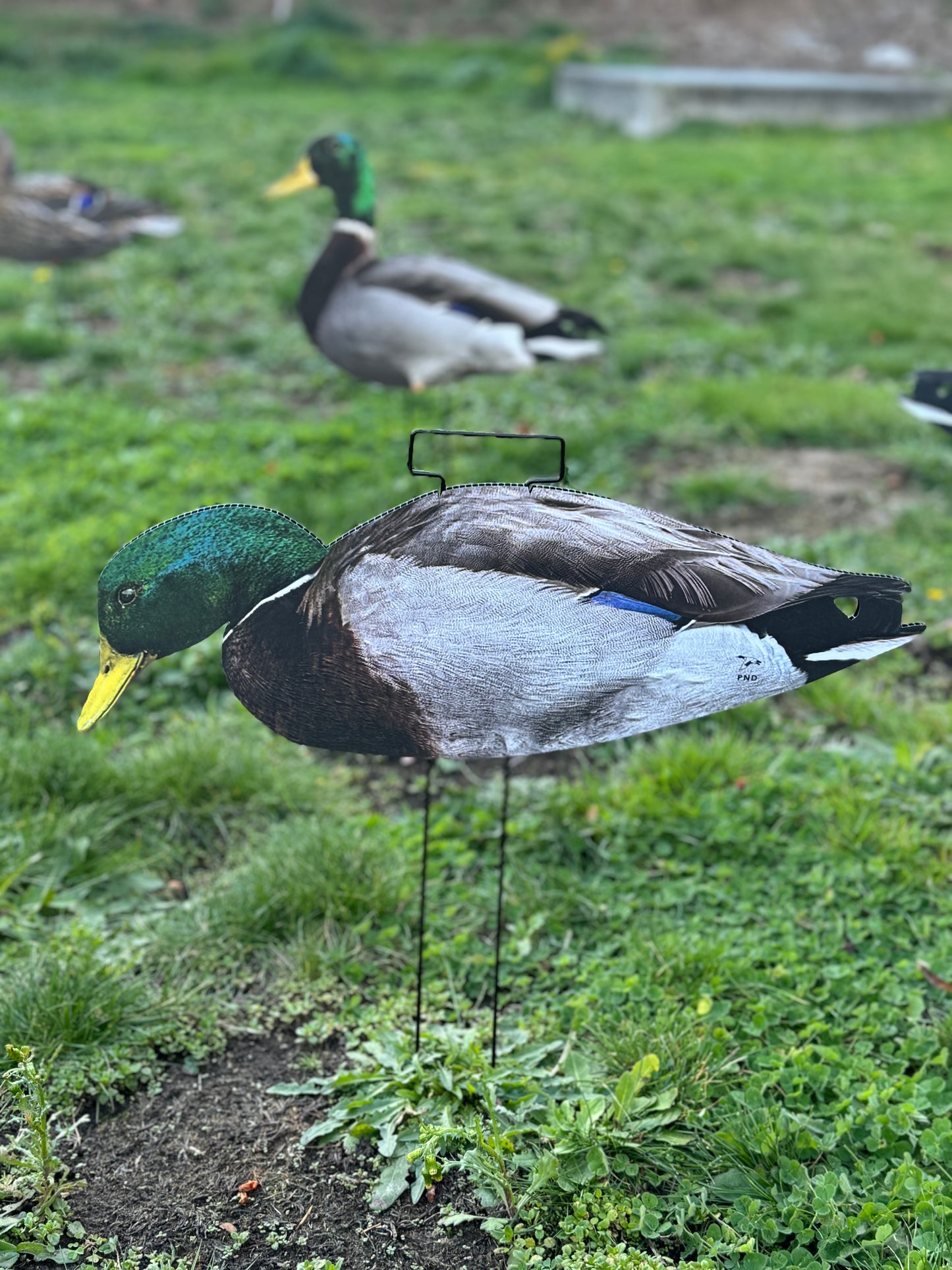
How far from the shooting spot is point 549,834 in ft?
9.47

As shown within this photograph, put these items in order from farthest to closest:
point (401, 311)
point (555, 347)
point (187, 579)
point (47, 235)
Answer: point (47, 235), point (555, 347), point (401, 311), point (187, 579)

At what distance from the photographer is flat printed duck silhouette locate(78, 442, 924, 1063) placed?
70.9 inches

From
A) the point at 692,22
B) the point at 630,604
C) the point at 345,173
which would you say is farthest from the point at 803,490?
the point at 692,22

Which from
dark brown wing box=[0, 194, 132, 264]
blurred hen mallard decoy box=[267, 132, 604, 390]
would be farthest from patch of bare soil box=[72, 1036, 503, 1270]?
dark brown wing box=[0, 194, 132, 264]

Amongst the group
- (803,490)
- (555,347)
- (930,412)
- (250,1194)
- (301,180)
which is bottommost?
(250,1194)

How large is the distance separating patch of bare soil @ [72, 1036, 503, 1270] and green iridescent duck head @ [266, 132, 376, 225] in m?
2.94

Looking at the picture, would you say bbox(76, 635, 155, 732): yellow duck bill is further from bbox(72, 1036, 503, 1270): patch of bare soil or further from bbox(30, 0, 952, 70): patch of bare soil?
bbox(30, 0, 952, 70): patch of bare soil

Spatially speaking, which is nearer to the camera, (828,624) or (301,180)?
(828,624)

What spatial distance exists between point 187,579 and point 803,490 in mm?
3346

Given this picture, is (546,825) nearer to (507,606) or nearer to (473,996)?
(473,996)

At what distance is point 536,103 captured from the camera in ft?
43.2

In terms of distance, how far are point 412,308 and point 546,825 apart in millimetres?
1956

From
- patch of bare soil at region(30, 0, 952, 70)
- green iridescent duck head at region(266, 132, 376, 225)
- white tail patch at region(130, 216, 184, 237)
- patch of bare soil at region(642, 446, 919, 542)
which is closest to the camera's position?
green iridescent duck head at region(266, 132, 376, 225)

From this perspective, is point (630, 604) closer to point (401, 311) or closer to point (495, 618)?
point (495, 618)
